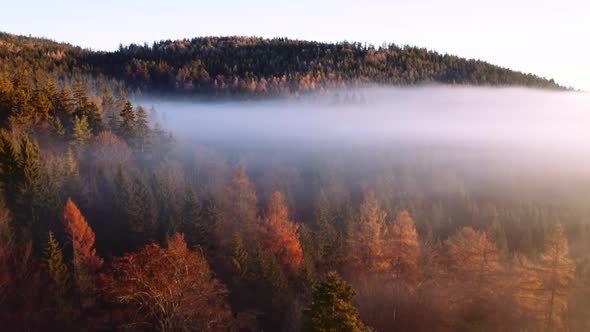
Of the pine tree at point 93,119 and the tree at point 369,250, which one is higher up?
the pine tree at point 93,119

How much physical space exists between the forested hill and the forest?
69444 millimetres

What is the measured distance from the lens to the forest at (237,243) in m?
29.4

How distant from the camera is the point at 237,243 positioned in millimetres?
40844

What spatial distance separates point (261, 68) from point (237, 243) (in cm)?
14560

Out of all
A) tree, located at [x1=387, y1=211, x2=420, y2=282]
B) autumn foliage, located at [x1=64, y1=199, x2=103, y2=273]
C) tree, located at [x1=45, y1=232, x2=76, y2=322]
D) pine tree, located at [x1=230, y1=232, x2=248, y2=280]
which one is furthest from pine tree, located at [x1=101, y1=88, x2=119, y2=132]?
tree, located at [x1=387, y1=211, x2=420, y2=282]

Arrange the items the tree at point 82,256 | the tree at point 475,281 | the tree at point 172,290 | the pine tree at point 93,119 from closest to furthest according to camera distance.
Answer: the tree at point 172,290
the tree at point 82,256
the tree at point 475,281
the pine tree at point 93,119

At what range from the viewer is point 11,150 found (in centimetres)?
4238

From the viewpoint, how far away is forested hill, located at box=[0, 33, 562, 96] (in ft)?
550

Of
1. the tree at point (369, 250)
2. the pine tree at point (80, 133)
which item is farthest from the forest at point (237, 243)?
the pine tree at point (80, 133)

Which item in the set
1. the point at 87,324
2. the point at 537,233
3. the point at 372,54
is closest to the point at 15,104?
the point at 87,324

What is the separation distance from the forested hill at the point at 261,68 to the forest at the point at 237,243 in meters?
69.4

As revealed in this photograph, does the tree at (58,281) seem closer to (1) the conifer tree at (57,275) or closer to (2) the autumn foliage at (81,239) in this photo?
(1) the conifer tree at (57,275)

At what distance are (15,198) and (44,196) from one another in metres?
2.48

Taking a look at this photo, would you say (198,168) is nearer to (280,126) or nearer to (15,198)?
(15,198)
